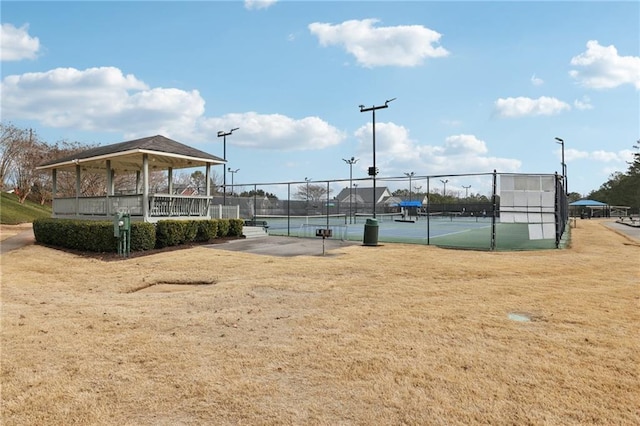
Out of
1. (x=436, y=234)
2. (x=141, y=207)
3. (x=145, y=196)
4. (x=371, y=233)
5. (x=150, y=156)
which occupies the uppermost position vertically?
(x=150, y=156)

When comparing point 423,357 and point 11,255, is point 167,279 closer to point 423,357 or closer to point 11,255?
point 423,357

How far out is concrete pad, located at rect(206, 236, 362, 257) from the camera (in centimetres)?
1295

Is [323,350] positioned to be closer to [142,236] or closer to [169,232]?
[142,236]

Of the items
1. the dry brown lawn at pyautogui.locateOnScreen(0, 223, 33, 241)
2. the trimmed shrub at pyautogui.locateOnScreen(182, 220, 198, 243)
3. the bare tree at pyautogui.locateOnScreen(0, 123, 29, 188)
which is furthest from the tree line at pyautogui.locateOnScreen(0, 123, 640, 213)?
the trimmed shrub at pyautogui.locateOnScreen(182, 220, 198, 243)

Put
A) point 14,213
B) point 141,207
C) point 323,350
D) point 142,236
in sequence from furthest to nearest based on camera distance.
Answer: point 14,213, point 141,207, point 142,236, point 323,350

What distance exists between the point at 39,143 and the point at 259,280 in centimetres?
3960

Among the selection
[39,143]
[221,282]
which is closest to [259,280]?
[221,282]

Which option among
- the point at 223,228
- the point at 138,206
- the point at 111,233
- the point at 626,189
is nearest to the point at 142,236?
the point at 111,233

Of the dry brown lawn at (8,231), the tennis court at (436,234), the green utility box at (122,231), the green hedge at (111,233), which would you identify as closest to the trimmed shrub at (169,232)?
the green hedge at (111,233)

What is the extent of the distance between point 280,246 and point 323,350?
10.3 meters

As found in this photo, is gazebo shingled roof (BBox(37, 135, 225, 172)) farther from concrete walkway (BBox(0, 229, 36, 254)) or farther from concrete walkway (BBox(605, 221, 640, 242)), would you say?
concrete walkway (BBox(605, 221, 640, 242))

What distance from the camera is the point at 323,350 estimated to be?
4355 mm

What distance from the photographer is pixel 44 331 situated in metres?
5.01

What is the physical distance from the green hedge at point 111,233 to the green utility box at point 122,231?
31 cm
